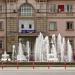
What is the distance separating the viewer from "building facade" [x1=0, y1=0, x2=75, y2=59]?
6084 cm

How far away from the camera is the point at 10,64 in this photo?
1613 inches

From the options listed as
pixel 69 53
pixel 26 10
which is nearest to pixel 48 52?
pixel 69 53

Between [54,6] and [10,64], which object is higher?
[54,6]

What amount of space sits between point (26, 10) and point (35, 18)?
5.62 feet

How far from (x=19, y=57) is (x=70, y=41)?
466 inches

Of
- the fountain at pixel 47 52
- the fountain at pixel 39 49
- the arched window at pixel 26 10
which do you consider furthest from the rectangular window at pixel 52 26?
the fountain at pixel 39 49

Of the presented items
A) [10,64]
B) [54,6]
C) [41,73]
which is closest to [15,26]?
[54,6]

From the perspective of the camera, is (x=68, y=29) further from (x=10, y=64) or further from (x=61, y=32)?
(x=10, y=64)

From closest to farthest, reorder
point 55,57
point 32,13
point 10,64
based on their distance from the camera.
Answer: point 10,64, point 55,57, point 32,13

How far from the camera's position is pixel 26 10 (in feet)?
200

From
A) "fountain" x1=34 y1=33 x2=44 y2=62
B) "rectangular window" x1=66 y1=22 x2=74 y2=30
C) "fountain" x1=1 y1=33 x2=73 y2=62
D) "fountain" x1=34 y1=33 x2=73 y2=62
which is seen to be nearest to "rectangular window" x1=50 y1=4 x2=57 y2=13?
"rectangular window" x1=66 y1=22 x2=74 y2=30

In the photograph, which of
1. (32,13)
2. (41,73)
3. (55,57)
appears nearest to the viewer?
(41,73)

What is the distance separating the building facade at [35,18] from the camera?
60.8m

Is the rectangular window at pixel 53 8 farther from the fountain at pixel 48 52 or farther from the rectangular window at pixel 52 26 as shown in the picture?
the fountain at pixel 48 52
